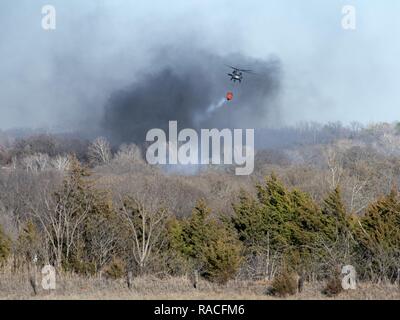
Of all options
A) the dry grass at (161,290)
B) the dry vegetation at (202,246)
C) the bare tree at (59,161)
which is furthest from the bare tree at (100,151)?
the dry grass at (161,290)

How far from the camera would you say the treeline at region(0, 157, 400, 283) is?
3853 cm

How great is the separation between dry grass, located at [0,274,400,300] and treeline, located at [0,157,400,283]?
3.82 meters

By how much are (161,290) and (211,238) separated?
16162 millimetres

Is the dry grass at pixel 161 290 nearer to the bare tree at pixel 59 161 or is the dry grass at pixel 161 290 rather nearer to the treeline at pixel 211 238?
the treeline at pixel 211 238

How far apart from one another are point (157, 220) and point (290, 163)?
76.7 m

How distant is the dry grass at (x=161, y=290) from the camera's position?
27109 mm

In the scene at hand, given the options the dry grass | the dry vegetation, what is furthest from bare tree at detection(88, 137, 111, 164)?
the dry grass

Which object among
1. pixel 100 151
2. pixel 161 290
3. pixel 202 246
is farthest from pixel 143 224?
pixel 100 151

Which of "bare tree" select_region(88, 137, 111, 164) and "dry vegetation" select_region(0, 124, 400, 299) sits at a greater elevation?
"bare tree" select_region(88, 137, 111, 164)

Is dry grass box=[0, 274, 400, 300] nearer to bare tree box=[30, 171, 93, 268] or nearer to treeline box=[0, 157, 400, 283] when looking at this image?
treeline box=[0, 157, 400, 283]

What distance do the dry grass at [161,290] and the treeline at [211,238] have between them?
3.82m
